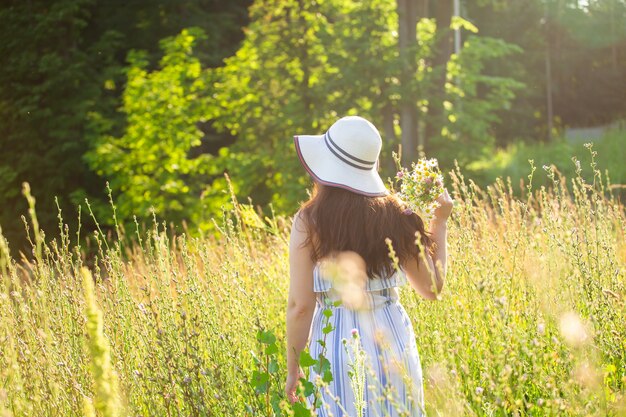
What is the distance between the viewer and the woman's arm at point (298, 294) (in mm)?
2949

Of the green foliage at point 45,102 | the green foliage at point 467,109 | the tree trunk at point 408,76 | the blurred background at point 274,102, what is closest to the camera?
the blurred background at point 274,102

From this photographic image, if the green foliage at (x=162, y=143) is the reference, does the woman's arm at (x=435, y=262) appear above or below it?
above

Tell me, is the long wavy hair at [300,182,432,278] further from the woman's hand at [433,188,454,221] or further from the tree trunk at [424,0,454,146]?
the tree trunk at [424,0,454,146]

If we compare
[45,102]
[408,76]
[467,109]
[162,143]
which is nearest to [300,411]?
[162,143]

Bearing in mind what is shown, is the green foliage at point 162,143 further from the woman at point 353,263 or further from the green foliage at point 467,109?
the woman at point 353,263

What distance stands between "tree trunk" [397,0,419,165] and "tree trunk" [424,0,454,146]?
0.33 metres

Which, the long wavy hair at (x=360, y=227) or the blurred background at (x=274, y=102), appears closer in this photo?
the long wavy hair at (x=360, y=227)

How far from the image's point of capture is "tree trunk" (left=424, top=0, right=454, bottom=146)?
1236cm

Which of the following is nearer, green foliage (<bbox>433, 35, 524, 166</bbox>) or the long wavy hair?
the long wavy hair

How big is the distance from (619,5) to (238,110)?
23596 mm

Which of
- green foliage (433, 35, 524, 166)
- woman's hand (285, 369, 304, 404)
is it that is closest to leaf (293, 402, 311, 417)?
woman's hand (285, 369, 304, 404)

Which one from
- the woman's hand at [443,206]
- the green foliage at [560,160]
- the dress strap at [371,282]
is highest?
the woman's hand at [443,206]

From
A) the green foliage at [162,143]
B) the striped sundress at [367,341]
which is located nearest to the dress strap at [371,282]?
the striped sundress at [367,341]

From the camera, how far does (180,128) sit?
11.9m
